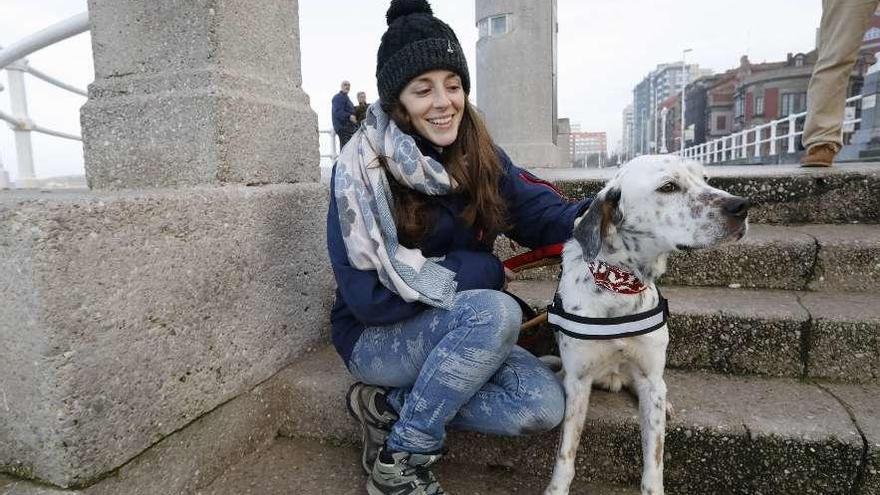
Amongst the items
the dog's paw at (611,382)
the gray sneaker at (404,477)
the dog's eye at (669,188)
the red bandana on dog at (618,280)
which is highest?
the dog's eye at (669,188)

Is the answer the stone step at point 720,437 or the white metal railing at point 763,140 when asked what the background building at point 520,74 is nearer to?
the white metal railing at point 763,140

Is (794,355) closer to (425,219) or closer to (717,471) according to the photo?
(717,471)

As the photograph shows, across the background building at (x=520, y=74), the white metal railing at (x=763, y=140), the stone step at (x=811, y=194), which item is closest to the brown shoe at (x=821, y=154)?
the white metal railing at (x=763, y=140)

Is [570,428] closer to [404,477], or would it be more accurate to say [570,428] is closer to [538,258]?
[404,477]

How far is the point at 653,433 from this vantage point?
1713 mm

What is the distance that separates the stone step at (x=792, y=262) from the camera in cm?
239

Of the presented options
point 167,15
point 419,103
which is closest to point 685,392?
point 419,103

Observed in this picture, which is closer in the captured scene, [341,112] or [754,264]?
[754,264]

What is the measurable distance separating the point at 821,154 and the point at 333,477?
4.02m

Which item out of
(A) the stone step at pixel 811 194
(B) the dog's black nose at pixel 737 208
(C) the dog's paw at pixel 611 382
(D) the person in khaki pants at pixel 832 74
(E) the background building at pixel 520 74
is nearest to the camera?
(B) the dog's black nose at pixel 737 208

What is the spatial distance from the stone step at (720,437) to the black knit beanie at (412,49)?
1.27 metres

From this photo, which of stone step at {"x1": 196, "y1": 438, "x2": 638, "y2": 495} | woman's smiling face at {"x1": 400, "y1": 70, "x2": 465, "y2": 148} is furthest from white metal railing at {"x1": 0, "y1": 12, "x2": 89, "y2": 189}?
stone step at {"x1": 196, "y1": 438, "x2": 638, "y2": 495}

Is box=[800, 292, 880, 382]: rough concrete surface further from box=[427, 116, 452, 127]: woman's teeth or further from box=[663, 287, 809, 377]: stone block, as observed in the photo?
box=[427, 116, 452, 127]: woman's teeth

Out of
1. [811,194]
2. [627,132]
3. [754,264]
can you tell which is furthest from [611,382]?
[627,132]
